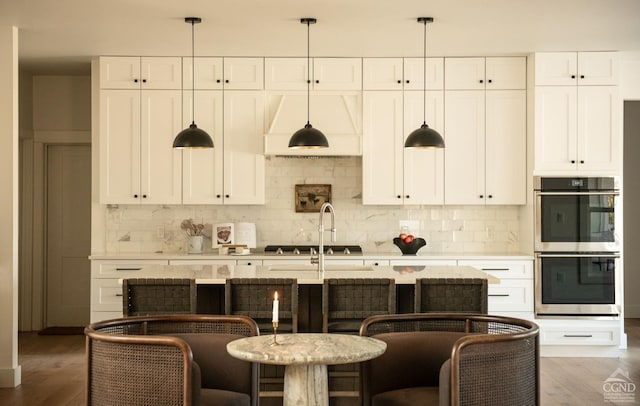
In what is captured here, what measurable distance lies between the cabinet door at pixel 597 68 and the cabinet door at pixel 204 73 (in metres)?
3.30

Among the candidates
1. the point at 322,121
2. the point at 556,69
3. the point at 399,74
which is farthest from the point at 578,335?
the point at 322,121

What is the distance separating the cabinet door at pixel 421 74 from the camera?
720 centimetres

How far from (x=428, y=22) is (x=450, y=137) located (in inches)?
64.8

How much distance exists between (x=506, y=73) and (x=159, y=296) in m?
4.18

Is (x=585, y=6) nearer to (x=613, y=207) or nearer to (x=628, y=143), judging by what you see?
(x=613, y=207)

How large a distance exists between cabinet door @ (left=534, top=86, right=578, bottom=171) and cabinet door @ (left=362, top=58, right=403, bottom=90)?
4.19 ft

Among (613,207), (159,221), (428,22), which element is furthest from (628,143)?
(159,221)

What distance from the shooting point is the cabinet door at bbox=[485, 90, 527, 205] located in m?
7.19

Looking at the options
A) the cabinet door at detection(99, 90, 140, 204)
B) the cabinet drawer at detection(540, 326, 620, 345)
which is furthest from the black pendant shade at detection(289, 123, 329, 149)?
the cabinet drawer at detection(540, 326, 620, 345)

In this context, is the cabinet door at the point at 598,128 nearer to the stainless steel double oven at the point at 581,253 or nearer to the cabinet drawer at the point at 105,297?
the stainless steel double oven at the point at 581,253

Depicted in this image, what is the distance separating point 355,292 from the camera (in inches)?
176

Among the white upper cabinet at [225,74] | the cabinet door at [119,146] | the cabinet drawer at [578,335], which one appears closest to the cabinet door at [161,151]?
the cabinet door at [119,146]

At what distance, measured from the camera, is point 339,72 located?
7199 mm

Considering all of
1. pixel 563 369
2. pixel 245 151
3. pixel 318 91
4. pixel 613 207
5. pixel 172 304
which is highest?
pixel 318 91
